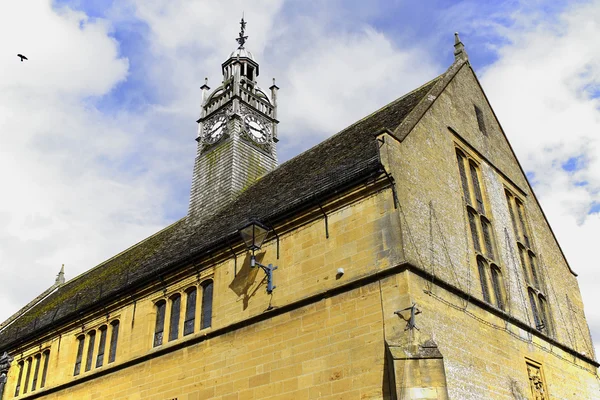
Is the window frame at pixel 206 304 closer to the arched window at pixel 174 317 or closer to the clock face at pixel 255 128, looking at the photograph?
the arched window at pixel 174 317

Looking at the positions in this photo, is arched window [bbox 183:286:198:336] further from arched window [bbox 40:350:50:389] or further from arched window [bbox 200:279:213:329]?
arched window [bbox 40:350:50:389]

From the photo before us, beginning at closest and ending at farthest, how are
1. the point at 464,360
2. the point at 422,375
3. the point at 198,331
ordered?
1. the point at 422,375
2. the point at 464,360
3. the point at 198,331

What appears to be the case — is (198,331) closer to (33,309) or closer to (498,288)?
(498,288)

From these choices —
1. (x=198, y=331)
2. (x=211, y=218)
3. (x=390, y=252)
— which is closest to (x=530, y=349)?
(x=390, y=252)

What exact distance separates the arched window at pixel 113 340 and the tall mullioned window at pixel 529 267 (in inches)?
591

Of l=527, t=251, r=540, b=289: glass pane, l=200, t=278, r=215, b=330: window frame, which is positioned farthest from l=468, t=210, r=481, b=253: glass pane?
l=200, t=278, r=215, b=330: window frame

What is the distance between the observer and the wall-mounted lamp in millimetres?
18344

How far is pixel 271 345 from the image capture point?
57.5 feet

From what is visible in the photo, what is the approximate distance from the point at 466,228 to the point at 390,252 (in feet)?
14.1

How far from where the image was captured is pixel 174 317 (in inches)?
861

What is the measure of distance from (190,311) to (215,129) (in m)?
14.6

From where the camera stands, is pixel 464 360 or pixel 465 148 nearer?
pixel 464 360

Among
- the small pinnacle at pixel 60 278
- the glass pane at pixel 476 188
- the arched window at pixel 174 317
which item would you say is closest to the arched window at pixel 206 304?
the arched window at pixel 174 317

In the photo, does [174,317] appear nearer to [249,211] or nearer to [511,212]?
[249,211]
